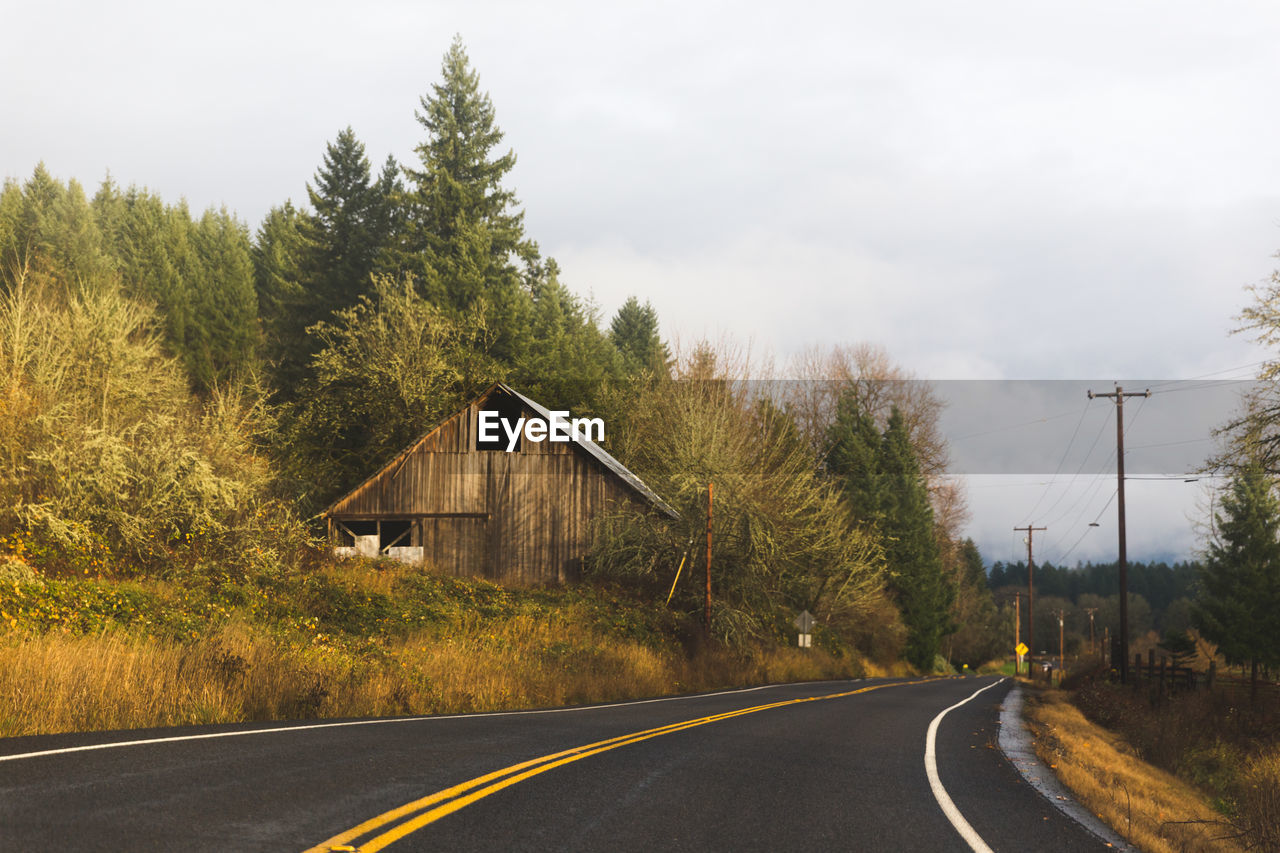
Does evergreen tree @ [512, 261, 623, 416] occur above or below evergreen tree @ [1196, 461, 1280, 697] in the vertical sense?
above

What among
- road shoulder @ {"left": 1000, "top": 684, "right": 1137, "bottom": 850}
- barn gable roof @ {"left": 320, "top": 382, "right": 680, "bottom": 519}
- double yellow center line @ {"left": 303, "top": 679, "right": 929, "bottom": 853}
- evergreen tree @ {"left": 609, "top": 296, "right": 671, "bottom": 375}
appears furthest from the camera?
evergreen tree @ {"left": 609, "top": 296, "right": 671, "bottom": 375}

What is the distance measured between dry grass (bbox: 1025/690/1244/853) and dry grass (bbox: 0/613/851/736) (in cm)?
944

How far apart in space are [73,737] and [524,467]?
2886 centimetres

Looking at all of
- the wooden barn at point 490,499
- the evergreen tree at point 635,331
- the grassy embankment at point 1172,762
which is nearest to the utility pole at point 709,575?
the wooden barn at point 490,499

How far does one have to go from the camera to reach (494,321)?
163 ft

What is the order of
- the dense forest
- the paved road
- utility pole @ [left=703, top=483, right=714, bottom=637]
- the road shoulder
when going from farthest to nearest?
utility pole @ [left=703, top=483, right=714, bottom=637] < the dense forest < the road shoulder < the paved road

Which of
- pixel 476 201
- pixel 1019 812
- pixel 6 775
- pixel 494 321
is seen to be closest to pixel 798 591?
pixel 494 321

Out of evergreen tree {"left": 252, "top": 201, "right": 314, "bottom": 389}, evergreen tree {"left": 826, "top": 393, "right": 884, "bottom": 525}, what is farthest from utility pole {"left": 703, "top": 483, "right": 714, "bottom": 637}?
evergreen tree {"left": 826, "top": 393, "right": 884, "bottom": 525}

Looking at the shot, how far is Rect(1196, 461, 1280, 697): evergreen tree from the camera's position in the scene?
47.8 metres

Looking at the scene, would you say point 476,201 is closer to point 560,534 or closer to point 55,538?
point 560,534

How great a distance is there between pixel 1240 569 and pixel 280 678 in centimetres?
5327

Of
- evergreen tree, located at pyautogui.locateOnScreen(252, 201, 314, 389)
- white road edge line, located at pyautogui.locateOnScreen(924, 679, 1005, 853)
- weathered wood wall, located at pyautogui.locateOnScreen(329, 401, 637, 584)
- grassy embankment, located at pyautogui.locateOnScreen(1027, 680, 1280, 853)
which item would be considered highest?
evergreen tree, located at pyautogui.locateOnScreen(252, 201, 314, 389)

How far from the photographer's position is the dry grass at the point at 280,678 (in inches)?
404

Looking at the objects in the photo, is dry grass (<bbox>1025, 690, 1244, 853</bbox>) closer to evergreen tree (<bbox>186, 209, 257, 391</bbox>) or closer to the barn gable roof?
the barn gable roof
